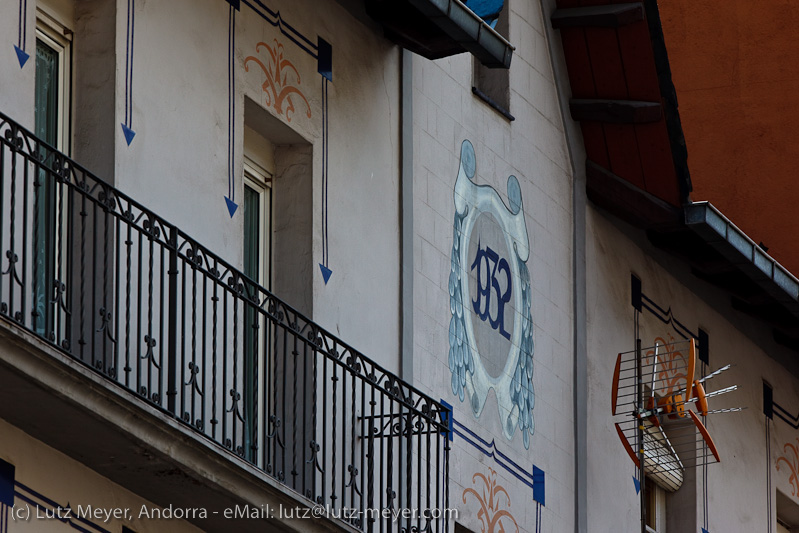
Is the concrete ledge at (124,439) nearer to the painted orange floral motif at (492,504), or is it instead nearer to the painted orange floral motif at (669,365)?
the painted orange floral motif at (492,504)

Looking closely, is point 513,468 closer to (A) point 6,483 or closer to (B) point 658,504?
(B) point 658,504

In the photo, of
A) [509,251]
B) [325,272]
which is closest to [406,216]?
[325,272]

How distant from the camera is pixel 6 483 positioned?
11172 mm

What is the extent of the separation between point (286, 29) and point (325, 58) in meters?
0.53

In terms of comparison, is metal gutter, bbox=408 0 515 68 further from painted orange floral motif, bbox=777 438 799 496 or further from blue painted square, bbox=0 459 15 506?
painted orange floral motif, bbox=777 438 799 496

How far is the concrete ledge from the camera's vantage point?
10719 mm

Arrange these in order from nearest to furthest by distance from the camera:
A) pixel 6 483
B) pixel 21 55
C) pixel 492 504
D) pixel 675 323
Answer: pixel 6 483, pixel 21 55, pixel 492 504, pixel 675 323

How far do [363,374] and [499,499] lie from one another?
77.9 inches

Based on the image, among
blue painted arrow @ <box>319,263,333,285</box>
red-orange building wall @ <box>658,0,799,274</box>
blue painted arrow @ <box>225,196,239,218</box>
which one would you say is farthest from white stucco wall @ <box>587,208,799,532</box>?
blue painted arrow @ <box>225,196,239,218</box>

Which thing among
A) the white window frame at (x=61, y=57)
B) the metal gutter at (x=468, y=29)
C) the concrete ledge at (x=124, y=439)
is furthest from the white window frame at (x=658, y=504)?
the white window frame at (x=61, y=57)

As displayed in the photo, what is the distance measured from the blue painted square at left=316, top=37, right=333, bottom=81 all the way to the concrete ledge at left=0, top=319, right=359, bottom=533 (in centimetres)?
376

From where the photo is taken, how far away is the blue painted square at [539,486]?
55.6 feet

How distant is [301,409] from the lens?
46.0ft

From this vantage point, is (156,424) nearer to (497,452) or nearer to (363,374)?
(363,374)
